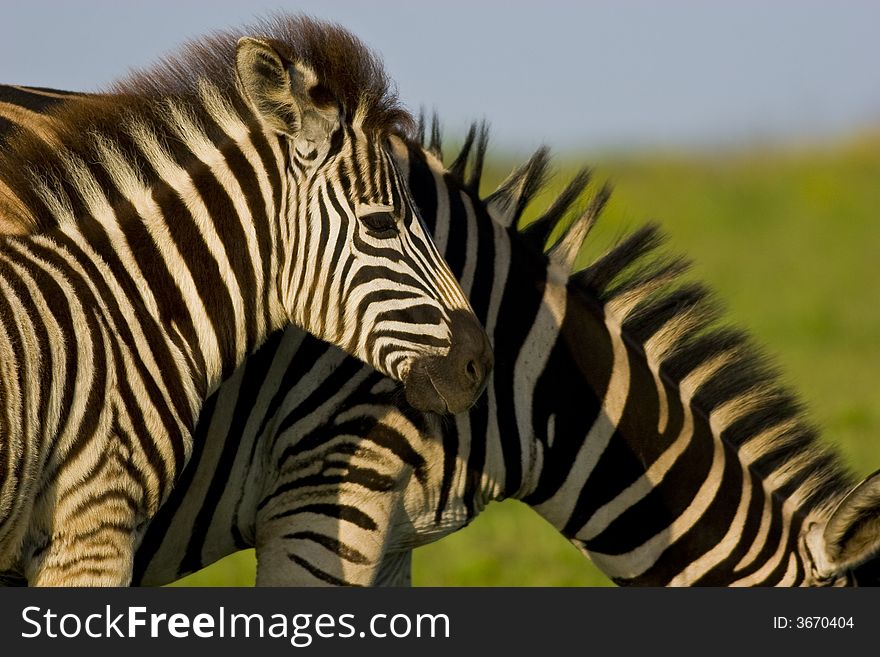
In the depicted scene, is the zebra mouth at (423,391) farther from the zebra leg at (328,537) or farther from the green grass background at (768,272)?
the green grass background at (768,272)

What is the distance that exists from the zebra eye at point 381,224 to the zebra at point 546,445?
33.1 inches

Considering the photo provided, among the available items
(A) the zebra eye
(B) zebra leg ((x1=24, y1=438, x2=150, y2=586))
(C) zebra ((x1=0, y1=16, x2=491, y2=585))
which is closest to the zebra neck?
(C) zebra ((x1=0, y1=16, x2=491, y2=585))

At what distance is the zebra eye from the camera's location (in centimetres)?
470

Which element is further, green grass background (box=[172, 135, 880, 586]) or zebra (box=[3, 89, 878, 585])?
green grass background (box=[172, 135, 880, 586])

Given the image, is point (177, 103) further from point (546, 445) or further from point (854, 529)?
point (854, 529)

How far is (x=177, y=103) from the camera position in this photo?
491cm

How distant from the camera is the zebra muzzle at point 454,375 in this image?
4.68 m

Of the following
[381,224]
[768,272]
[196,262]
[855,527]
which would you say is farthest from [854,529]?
[768,272]

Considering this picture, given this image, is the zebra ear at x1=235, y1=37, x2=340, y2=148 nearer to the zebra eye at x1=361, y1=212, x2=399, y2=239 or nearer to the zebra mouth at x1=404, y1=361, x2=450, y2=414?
the zebra eye at x1=361, y1=212, x2=399, y2=239

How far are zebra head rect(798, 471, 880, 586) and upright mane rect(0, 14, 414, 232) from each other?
2.52 m

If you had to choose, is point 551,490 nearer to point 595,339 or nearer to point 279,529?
point 595,339

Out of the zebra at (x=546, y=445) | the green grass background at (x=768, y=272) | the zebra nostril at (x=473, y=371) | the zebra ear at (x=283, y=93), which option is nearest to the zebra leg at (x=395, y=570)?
the zebra at (x=546, y=445)
